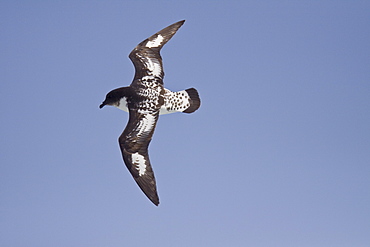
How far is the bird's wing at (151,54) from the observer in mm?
17594

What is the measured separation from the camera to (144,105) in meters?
16.4

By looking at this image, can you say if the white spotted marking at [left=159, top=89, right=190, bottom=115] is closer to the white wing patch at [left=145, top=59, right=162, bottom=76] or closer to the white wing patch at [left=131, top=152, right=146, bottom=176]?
the white wing patch at [left=145, top=59, right=162, bottom=76]

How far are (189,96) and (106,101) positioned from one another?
2.48 m

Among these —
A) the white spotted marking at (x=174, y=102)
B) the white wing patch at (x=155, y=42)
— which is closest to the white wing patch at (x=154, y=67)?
the white wing patch at (x=155, y=42)

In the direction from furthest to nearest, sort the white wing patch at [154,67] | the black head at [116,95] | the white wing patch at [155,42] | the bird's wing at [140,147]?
1. the white wing patch at [155,42]
2. the white wing patch at [154,67]
3. the black head at [116,95]
4. the bird's wing at [140,147]

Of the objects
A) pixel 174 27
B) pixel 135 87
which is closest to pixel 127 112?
pixel 135 87

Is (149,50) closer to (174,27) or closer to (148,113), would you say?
(174,27)

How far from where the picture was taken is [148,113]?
1638 cm

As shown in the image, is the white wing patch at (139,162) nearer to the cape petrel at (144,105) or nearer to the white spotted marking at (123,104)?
the cape petrel at (144,105)

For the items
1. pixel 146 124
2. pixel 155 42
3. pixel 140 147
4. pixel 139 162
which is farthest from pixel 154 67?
pixel 139 162

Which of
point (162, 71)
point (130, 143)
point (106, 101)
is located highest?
point (162, 71)

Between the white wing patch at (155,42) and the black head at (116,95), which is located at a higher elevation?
the white wing patch at (155,42)

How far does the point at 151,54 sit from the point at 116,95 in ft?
6.74

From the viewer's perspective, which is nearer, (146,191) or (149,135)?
(146,191)
